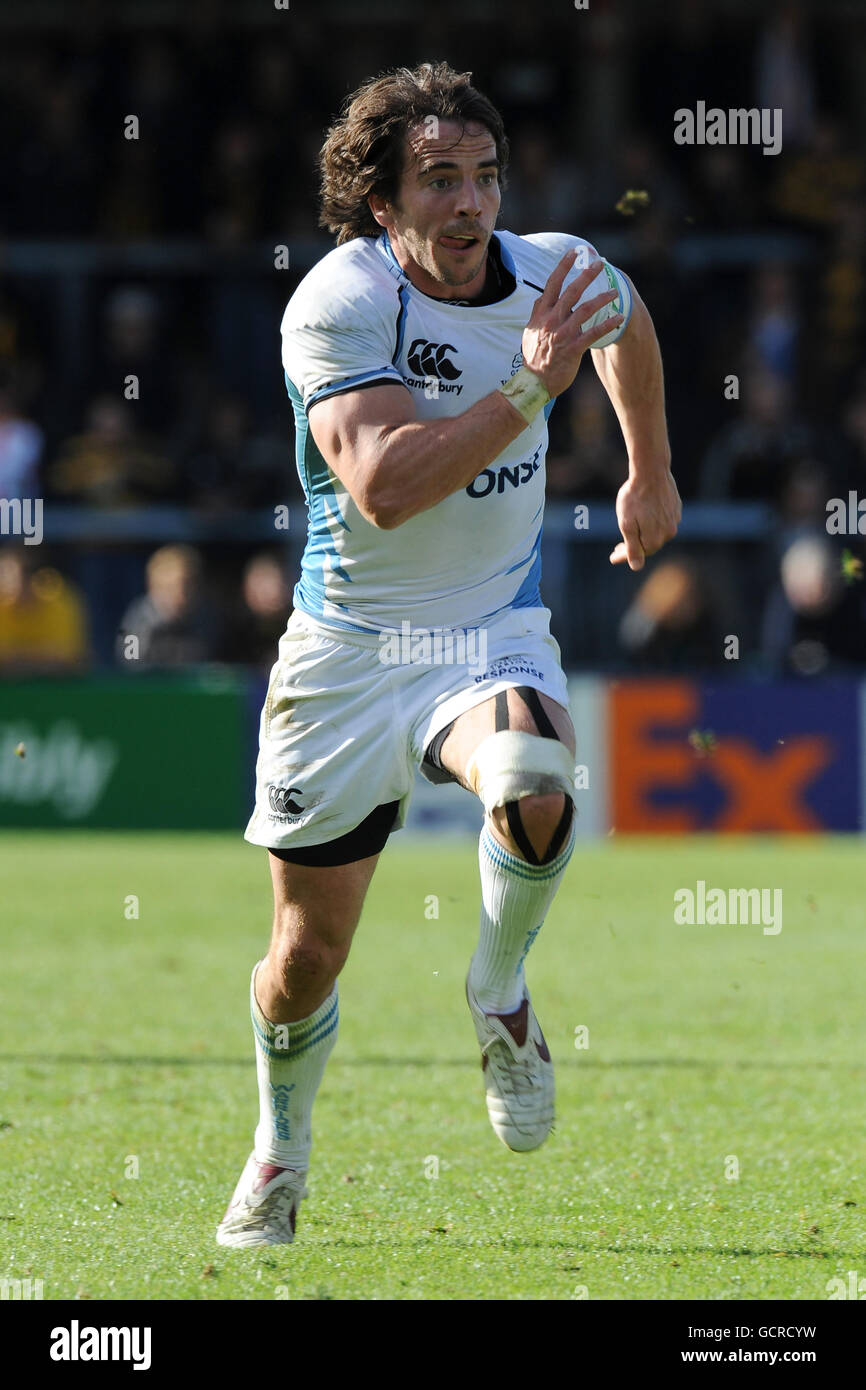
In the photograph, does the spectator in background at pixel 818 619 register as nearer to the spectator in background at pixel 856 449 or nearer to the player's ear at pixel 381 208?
the spectator in background at pixel 856 449

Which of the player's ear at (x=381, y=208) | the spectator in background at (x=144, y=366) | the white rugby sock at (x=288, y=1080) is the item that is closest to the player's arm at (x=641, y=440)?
the player's ear at (x=381, y=208)

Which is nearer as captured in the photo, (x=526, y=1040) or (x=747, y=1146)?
(x=526, y=1040)

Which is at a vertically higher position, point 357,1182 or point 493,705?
point 493,705

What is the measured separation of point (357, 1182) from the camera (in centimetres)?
547

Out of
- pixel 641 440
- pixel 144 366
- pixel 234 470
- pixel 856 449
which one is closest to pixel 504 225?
pixel 234 470

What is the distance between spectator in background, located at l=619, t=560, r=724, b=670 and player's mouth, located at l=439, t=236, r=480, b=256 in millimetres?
8969

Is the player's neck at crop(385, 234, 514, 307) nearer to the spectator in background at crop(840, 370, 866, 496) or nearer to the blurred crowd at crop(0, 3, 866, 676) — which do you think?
the blurred crowd at crop(0, 3, 866, 676)

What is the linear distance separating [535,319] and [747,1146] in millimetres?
2566

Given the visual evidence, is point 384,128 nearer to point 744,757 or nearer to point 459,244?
point 459,244

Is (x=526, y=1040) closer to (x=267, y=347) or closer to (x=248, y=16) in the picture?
(x=267, y=347)

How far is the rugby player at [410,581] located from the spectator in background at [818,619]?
8717 millimetres

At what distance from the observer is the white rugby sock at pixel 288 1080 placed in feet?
16.4

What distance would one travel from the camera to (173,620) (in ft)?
46.7
